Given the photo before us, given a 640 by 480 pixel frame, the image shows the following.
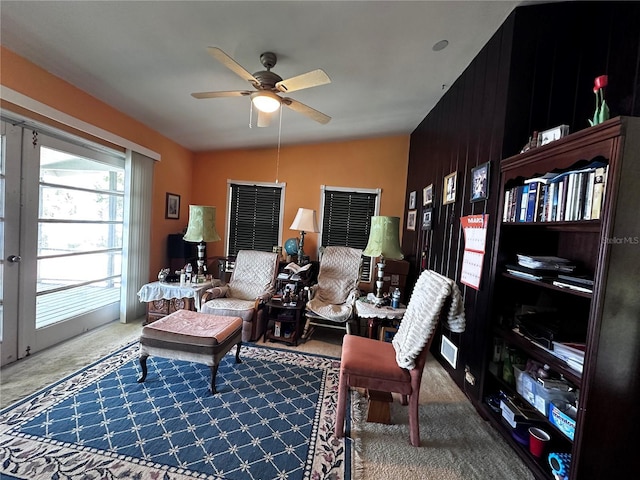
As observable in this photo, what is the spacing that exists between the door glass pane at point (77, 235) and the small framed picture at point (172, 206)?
640 mm

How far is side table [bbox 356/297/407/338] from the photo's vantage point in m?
2.67

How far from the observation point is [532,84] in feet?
6.23

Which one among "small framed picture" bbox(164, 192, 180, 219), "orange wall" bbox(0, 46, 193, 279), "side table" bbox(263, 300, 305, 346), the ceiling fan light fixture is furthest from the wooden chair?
"small framed picture" bbox(164, 192, 180, 219)

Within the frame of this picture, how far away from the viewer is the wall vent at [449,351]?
2430 millimetres

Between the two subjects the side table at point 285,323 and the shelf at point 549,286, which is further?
the side table at point 285,323

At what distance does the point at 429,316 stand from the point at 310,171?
126 inches

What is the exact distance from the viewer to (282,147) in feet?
14.4

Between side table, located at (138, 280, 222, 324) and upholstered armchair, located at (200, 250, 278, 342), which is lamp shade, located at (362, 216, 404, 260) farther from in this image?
side table, located at (138, 280, 222, 324)

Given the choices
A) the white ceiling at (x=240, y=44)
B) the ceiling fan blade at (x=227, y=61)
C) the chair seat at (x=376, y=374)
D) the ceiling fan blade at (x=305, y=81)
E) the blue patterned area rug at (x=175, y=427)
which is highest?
the white ceiling at (x=240, y=44)

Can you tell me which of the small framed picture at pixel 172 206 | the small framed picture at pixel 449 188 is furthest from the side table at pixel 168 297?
the small framed picture at pixel 449 188

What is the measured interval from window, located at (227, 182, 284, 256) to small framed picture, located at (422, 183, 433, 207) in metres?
2.16

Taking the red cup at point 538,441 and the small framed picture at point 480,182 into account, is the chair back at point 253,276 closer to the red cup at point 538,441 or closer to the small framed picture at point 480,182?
the small framed picture at point 480,182

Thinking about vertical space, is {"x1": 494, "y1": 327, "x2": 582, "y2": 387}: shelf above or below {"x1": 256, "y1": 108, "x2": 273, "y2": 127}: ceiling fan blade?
below

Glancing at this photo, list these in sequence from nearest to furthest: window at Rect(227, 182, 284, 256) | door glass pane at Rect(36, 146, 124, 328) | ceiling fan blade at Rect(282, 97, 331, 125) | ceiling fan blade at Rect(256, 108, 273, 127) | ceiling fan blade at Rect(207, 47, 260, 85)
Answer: ceiling fan blade at Rect(207, 47, 260, 85), ceiling fan blade at Rect(282, 97, 331, 125), ceiling fan blade at Rect(256, 108, 273, 127), door glass pane at Rect(36, 146, 124, 328), window at Rect(227, 182, 284, 256)
